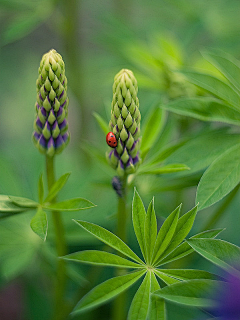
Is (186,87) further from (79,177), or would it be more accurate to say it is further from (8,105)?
(8,105)

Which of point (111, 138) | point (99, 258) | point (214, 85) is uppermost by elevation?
point (214, 85)

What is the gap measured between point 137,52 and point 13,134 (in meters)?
1.85

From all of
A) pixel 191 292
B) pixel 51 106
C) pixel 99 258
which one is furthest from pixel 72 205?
pixel 191 292

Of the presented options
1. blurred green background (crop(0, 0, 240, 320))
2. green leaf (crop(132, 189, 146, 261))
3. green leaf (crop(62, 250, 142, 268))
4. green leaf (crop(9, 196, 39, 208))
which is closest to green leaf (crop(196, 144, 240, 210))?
green leaf (crop(132, 189, 146, 261))

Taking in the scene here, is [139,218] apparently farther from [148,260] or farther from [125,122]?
[125,122]

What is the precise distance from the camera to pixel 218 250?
983 mm

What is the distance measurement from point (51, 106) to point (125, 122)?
0.77 feet

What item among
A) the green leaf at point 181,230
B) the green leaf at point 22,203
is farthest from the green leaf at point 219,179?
the green leaf at point 22,203

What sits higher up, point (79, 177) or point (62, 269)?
point (79, 177)

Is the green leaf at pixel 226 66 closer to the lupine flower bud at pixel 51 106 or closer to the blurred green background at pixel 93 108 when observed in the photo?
the blurred green background at pixel 93 108

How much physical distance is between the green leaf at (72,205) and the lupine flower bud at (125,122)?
14 centimetres

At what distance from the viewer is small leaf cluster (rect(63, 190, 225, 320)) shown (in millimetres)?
960

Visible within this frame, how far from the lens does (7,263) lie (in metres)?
1.56

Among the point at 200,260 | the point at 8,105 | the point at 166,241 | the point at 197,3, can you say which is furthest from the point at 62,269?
the point at 8,105
